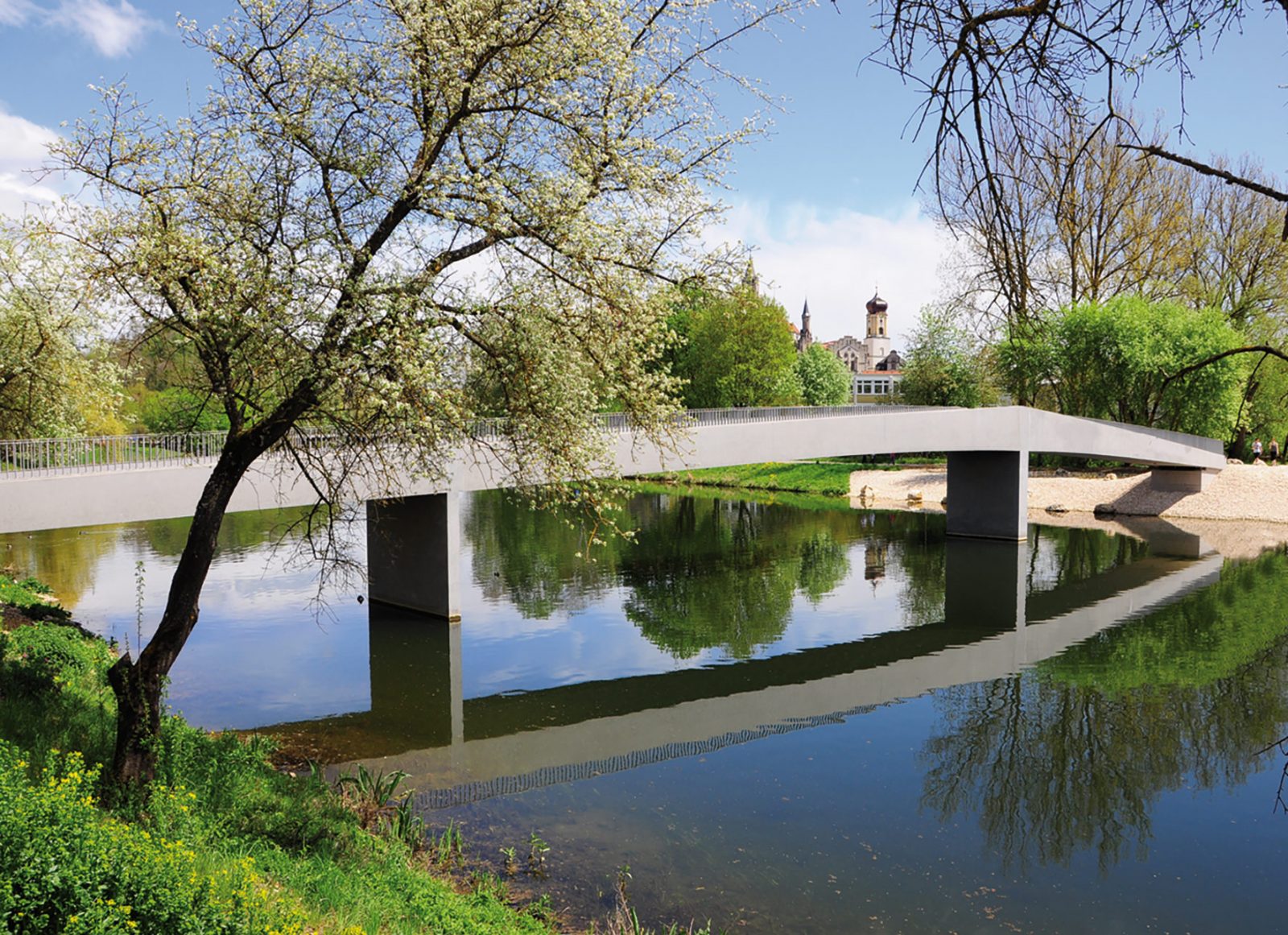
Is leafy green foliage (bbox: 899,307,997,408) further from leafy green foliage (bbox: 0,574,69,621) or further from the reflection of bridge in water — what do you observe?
leafy green foliage (bbox: 0,574,69,621)

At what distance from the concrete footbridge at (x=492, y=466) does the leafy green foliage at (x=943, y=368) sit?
1460 centimetres

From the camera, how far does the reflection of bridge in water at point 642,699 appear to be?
13.2m

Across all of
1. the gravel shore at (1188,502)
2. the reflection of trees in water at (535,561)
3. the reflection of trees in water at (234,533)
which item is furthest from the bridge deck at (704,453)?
the reflection of trees in water at (234,533)

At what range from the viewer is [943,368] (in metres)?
53.0

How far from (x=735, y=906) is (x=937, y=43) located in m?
8.05

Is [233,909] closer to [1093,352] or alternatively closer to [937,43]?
[937,43]

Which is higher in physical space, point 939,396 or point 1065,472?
point 939,396

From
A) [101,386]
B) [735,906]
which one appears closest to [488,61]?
[735,906]

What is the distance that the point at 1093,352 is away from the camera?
135ft

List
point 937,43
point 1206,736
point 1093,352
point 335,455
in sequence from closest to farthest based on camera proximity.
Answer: point 937,43
point 335,455
point 1206,736
point 1093,352

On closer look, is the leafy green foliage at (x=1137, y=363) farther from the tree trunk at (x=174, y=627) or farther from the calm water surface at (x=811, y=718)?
the tree trunk at (x=174, y=627)

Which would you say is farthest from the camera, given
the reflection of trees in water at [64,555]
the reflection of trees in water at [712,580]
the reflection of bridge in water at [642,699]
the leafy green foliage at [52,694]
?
the reflection of trees in water at [64,555]

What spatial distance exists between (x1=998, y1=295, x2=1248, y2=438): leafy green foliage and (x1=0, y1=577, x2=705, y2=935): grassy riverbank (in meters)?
33.9

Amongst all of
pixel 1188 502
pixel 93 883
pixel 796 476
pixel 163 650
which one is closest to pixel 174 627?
pixel 163 650
